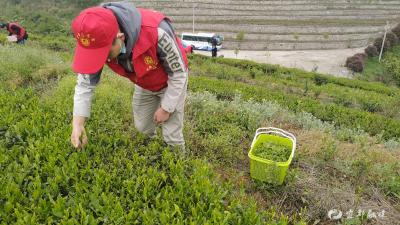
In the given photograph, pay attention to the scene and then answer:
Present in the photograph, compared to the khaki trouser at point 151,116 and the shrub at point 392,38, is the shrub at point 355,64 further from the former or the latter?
the khaki trouser at point 151,116

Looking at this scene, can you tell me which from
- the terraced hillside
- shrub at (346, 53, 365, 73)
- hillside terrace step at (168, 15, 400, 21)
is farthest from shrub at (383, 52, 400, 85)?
hillside terrace step at (168, 15, 400, 21)

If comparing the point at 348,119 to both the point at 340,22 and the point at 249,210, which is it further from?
the point at 340,22

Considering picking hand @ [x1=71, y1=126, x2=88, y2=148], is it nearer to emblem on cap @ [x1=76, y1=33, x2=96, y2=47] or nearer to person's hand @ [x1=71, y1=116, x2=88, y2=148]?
person's hand @ [x1=71, y1=116, x2=88, y2=148]

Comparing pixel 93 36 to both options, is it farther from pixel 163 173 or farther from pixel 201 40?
pixel 201 40

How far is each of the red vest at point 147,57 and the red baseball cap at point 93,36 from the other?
24 centimetres

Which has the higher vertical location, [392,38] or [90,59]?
[90,59]

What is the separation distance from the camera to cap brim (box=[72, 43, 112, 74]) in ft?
8.07

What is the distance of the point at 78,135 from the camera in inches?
110

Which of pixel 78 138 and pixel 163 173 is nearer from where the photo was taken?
pixel 163 173

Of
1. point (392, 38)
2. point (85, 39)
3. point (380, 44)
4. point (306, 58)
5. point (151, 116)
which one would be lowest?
point (306, 58)

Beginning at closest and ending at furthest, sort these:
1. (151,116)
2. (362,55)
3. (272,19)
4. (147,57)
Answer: (147,57) → (151,116) → (362,55) → (272,19)

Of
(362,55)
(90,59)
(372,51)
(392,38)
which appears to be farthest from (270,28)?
(90,59)

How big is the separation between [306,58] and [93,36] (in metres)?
29.9

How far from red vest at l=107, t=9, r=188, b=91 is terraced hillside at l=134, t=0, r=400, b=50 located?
29.8 meters
